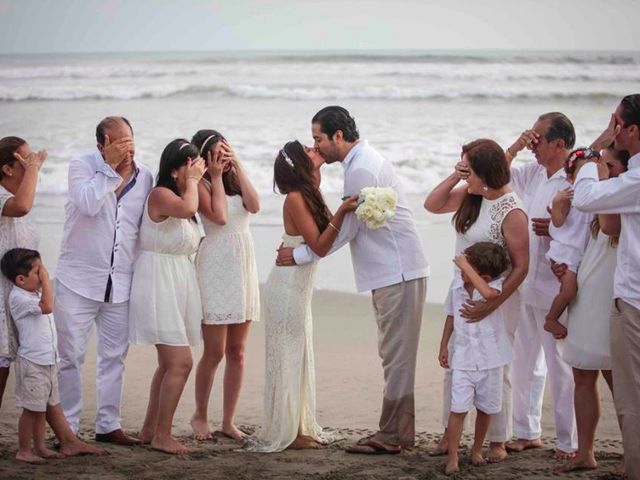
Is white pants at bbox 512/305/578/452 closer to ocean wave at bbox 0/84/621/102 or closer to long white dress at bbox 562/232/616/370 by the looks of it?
long white dress at bbox 562/232/616/370

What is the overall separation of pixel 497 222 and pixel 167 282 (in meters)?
1.83

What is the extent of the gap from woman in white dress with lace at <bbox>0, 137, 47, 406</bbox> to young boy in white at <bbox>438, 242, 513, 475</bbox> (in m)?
2.30

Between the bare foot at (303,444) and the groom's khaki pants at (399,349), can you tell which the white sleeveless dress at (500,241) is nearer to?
the groom's khaki pants at (399,349)

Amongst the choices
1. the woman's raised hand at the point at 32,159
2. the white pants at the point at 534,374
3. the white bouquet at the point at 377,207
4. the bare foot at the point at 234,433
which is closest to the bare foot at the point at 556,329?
the white pants at the point at 534,374

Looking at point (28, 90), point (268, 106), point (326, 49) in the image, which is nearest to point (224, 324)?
point (268, 106)

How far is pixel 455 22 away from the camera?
2772 cm

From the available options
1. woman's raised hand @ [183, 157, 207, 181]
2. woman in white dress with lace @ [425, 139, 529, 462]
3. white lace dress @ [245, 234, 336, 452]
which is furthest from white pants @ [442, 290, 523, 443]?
woman's raised hand @ [183, 157, 207, 181]

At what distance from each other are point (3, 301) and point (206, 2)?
897 inches

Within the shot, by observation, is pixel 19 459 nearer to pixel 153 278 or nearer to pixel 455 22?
pixel 153 278

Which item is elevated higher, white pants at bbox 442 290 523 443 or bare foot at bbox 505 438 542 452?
white pants at bbox 442 290 523 443

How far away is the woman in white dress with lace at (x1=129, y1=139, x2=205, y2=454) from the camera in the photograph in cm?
604

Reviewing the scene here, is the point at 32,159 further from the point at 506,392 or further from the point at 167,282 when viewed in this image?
the point at 506,392

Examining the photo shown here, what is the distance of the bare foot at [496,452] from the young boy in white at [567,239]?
2.16ft

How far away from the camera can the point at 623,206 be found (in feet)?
16.3
